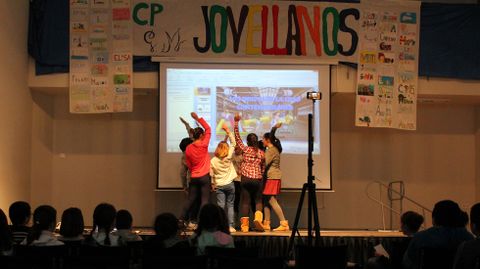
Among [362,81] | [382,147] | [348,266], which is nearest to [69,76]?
[362,81]

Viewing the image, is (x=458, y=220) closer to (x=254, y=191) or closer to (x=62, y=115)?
(x=254, y=191)

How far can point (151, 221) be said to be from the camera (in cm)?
1014

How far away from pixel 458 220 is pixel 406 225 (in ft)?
2.84

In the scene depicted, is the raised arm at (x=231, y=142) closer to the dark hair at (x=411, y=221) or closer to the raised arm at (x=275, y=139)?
the raised arm at (x=275, y=139)

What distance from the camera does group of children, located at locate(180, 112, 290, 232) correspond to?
837 cm

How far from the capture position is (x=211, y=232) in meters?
4.68

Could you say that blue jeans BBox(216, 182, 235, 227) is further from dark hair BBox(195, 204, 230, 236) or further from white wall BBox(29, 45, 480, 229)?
dark hair BBox(195, 204, 230, 236)

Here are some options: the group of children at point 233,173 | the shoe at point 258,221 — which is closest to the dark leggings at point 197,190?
the group of children at point 233,173

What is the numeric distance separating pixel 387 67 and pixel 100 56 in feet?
13.3

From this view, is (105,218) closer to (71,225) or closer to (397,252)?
(71,225)

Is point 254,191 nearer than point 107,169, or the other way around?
point 254,191

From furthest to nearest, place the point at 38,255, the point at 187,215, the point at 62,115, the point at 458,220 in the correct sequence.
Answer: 1. the point at 62,115
2. the point at 187,215
3. the point at 458,220
4. the point at 38,255

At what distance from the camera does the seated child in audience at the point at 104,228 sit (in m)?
4.69

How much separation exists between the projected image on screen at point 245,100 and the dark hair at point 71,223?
4494 millimetres
